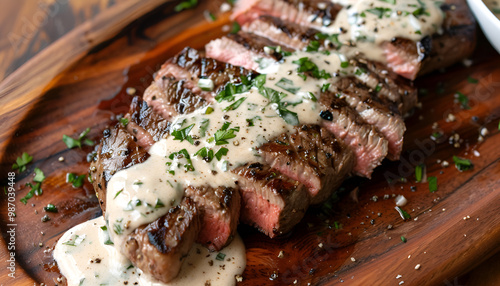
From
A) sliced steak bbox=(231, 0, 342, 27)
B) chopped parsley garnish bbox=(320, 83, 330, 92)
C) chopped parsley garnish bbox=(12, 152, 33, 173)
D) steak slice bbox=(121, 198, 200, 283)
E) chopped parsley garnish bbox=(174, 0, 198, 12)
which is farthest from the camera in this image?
chopped parsley garnish bbox=(174, 0, 198, 12)

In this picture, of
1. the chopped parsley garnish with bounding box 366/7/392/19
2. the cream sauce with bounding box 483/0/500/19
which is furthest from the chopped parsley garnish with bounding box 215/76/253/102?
the cream sauce with bounding box 483/0/500/19

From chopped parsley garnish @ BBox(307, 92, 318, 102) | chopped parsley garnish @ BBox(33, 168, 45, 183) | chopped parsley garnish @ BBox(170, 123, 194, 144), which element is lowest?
chopped parsley garnish @ BBox(33, 168, 45, 183)

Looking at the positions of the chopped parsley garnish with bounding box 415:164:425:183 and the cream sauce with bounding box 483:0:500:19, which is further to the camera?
the cream sauce with bounding box 483:0:500:19

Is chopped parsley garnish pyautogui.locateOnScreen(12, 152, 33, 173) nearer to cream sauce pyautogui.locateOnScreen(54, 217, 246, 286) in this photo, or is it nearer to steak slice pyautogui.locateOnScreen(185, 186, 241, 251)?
cream sauce pyautogui.locateOnScreen(54, 217, 246, 286)

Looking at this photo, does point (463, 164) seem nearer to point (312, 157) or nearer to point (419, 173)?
point (419, 173)

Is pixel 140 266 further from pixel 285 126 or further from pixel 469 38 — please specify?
pixel 469 38

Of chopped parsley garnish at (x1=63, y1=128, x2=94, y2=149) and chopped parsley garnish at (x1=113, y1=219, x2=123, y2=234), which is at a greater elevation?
chopped parsley garnish at (x1=113, y1=219, x2=123, y2=234)

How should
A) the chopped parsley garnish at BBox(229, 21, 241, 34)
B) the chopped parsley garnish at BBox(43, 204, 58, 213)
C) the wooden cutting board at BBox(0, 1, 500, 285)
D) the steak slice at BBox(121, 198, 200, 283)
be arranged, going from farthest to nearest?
the chopped parsley garnish at BBox(229, 21, 241, 34), the chopped parsley garnish at BBox(43, 204, 58, 213), the wooden cutting board at BBox(0, 1, 500, 285), the steak slice at BBox(121, 198, 200, 283)
